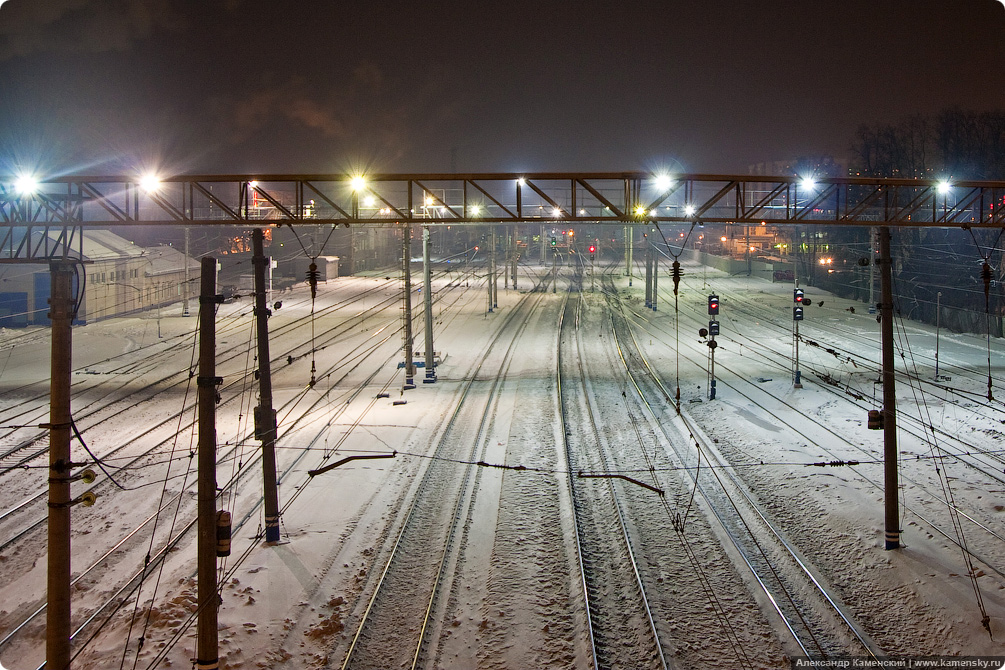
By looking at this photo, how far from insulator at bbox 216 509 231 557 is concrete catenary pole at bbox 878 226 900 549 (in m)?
8.22

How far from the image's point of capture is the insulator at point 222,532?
22.5 feet

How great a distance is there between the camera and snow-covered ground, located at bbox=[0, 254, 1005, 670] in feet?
29.6

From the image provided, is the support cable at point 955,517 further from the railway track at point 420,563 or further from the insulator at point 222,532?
the insulator at point 222,532

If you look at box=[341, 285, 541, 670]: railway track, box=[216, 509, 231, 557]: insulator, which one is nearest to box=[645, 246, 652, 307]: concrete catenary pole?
box=[341, 285, 541, 670]: railway track

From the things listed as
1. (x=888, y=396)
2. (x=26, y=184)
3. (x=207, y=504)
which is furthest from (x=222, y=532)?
(x=888, y=396)

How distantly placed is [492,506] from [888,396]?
21.1 feet

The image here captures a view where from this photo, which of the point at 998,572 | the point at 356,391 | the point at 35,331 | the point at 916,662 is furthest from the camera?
the point at 35,331

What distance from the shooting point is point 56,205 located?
12.0 metres

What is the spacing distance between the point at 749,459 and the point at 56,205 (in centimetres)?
1336

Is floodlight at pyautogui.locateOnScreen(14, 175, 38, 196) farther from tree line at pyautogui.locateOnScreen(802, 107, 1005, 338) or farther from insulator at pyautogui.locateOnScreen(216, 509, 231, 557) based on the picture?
tree line at pyautogui.locateOnScreen(802, 107, 1005, 338)

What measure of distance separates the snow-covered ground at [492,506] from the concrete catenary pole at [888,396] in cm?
47

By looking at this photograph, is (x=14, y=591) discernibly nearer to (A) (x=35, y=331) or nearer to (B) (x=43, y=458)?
(B) (x=43, y=458)

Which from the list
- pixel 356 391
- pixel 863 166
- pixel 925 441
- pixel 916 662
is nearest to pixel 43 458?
pixel 356 391

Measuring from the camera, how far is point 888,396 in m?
10.6
